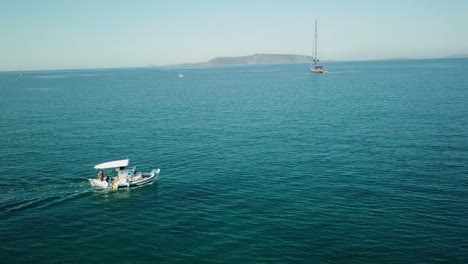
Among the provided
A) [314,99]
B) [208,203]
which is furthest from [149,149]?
[314,99]

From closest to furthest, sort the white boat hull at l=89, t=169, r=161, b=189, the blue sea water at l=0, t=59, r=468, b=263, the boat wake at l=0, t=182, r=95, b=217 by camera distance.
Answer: the blue sea water at l=0, t=59, r=468, b=263
the boat wake at l=0, t=182, r=95, b=217
the white boat hull at l=89, t=169, r=161, b=189

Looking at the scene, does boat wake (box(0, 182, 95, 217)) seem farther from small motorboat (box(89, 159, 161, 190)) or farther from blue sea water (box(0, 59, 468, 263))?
small motorboat (box(89, 159, 161, 190))

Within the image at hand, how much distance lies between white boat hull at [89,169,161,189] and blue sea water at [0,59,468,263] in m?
1.25

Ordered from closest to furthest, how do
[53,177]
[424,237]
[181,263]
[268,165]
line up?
[181,263], [424,237], [53,177], [268,165]

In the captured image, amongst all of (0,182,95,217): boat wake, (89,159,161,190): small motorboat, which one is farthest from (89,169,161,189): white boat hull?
(0,182,95,217): boat wake

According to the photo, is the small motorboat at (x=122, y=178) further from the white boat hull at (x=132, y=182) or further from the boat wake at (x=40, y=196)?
the boat wake at (x=40, y=196)

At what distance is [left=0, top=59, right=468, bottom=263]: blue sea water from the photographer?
38750 mm

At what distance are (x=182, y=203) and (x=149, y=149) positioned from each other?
29283 mm

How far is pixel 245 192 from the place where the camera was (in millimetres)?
53812

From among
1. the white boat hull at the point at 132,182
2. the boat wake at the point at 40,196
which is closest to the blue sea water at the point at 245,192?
the boat wake at the point at 40,196

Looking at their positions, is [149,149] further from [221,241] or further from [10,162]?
[221,241]

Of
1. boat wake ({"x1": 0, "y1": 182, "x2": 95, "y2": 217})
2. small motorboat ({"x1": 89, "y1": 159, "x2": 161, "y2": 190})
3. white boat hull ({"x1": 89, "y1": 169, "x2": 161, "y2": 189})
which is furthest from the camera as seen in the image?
small motorboat ({"x1": 89, "y1": 159, "x2": 161, "y2": 190})

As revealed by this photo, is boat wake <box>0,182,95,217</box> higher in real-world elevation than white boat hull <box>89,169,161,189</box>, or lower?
lower

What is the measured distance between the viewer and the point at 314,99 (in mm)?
146375
